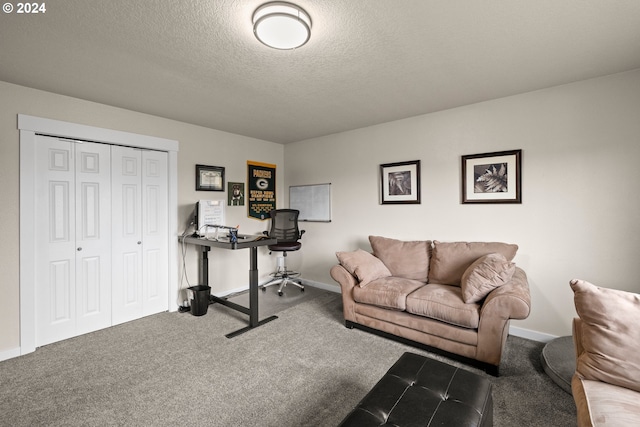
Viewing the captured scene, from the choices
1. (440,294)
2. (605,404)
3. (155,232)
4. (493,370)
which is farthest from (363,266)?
(155,232)

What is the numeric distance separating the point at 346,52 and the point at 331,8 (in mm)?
489

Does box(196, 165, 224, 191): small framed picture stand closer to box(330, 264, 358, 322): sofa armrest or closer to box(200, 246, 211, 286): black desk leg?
box(200, 246, 211, 286): black desk leg

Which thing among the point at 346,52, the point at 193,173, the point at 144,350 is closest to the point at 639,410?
the point at 346,52

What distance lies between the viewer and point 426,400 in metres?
1.39

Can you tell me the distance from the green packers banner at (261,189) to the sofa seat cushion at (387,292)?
241cm

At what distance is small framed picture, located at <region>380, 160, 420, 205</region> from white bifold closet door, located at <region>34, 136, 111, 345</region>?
3.36 m

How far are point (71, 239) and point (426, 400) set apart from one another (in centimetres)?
355

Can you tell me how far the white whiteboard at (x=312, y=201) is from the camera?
463 cm

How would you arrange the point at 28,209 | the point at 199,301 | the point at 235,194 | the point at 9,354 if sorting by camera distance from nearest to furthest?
the point at 9,354, the point at 28,209, the point at 199,301, the point at 235,194

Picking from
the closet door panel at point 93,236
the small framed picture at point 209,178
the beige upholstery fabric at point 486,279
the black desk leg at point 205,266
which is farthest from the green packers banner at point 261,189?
the beige upholstery fabric at point 486,279

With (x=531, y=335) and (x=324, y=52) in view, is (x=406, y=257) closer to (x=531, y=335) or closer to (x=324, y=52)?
(x=531, y=335)

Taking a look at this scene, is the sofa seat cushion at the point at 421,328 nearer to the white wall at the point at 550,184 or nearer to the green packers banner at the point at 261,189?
the white wall at the point at 550,184

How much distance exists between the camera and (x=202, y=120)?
12.4 ft

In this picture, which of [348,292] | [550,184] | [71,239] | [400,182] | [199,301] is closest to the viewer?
[550,184]
